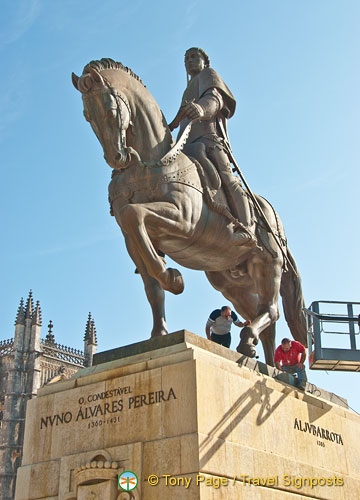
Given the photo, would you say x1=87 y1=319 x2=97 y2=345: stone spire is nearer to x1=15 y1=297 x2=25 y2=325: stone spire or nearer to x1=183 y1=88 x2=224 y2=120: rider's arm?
x1=15 y1=297 x2=25 y2=325: stone spire

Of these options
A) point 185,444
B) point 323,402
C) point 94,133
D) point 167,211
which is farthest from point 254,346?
point 94,133

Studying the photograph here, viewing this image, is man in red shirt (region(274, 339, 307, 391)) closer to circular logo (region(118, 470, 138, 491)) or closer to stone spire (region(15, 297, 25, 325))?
circular logo (region(118, 470, 138, 491))

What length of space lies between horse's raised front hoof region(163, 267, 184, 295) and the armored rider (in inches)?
60.5

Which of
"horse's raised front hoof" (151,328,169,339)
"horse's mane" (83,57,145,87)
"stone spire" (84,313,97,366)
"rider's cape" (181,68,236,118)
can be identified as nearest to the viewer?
"horse's raised front hoof" (151,328,169,339)

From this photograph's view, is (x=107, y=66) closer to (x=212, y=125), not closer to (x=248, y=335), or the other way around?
(x=212, y=125)

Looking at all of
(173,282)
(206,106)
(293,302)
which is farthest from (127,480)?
(206,106)

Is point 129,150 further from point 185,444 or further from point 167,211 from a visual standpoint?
point 185,444

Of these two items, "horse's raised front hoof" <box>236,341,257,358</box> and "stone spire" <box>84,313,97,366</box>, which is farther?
"stone spire" <box>84,313,97,366</box>

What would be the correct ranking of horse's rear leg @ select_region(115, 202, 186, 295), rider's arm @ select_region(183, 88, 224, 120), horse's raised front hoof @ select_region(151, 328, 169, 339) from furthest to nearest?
rider's arm @ select_region(183, 88, 224, 120) < horse's raised front hoof @ select_region(151, 328, 169, 339) < horse's rear leg @ select_region(115, 202, 186, 295)

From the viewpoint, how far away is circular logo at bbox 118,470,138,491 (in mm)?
6082

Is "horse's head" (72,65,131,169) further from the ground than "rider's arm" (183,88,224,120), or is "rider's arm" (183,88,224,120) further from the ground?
"rider's arm" (183,88,224,120)

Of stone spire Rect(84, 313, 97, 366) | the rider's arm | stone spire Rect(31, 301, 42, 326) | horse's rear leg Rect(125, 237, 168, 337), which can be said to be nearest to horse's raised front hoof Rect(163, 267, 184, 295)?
horse's rear leg Rect(125, 237, 168, 337)

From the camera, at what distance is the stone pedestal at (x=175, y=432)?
20.1 ft

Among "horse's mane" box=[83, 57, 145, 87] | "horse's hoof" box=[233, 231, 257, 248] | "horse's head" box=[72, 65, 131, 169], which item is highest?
"horse's mane" box=[83, 57, 145, 87]
